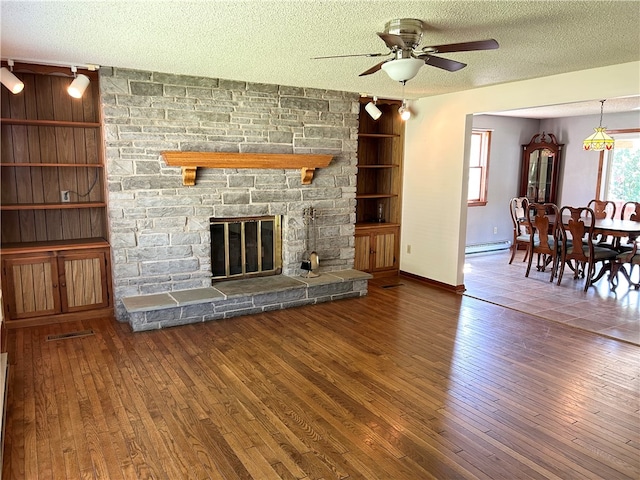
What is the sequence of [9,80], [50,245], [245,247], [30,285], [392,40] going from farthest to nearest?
[245,247] → [50,245] → [30,285] → [9,80] → [392,40]

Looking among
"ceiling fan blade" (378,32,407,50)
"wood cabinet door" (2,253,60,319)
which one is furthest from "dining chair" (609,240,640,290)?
"wood cabinet door" (2,253,60,319)

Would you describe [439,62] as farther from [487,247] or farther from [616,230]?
[487,247]

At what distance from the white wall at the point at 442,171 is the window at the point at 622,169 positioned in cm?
407

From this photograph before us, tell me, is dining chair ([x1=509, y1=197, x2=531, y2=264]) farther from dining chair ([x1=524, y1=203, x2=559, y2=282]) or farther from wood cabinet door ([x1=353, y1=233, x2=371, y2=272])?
wood cabinet door ([x1=353, y1=233, x2=371, y2=272])

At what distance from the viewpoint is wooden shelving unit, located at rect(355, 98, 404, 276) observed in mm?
6406

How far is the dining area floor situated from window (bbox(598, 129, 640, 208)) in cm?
153

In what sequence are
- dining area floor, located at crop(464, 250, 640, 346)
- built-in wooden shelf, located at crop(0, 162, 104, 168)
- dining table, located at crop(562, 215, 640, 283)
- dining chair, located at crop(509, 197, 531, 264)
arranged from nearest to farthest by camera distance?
1. built-in wooden shelf, located at crop(0, 162, 104, 168)
2. dining area floor, located at crop(464, 250, 640, 346)
3. dining table, located at crop(562, 215, 640, 283)
4. dining chair, located at crop(509, 197, 531, 264)

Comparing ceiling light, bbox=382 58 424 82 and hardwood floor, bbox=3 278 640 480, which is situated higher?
ceiling light, bbox=382 58 424 82

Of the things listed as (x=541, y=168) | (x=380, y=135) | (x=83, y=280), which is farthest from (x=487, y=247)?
(x=83, y=280)

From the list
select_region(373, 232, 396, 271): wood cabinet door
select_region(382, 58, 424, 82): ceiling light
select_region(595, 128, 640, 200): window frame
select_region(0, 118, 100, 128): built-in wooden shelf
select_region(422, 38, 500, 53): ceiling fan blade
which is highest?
select_region(422, 38, 500, 53): ceiling fan blade

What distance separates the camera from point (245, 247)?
17.8 ft

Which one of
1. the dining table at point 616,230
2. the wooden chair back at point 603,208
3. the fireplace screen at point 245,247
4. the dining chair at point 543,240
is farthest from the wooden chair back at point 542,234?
the fireplace screen at point 245,247

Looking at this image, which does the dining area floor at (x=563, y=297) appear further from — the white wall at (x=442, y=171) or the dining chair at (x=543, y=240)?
the white wall at (x=442, y=171)

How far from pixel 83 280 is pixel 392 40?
12.2 ft
